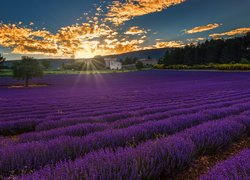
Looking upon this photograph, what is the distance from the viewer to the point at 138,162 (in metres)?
2.12

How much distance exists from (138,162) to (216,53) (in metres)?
79.9

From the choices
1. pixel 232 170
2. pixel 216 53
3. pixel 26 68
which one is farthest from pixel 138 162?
pixel 216 53

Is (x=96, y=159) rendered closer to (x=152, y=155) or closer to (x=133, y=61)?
(x=152, y=155)

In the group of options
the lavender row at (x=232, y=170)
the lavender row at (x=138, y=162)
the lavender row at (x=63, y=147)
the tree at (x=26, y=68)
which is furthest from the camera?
the tree at (x=26, y=68)

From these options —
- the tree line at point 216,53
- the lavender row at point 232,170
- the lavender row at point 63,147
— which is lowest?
the lavender row at point 63,147

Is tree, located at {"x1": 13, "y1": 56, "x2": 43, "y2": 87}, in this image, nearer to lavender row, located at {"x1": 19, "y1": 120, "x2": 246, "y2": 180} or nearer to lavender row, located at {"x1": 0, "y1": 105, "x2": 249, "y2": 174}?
lavender row, located at {"x1": 0, "y1": 105, "x2": 249, "y2": 174}

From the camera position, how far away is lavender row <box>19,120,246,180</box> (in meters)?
1.82

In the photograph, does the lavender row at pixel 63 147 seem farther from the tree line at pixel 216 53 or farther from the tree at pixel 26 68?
the tree line at pixel 216 53

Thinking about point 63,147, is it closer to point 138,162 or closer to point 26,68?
point 138,162

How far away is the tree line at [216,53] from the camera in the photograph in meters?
70.9

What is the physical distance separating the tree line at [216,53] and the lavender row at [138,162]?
222 ft

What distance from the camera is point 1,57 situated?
3369 inches

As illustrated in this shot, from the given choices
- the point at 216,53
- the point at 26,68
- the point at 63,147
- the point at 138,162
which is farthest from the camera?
the point at 216,53

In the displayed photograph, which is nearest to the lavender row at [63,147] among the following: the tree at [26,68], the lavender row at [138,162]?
the lavender row at [138,162]
